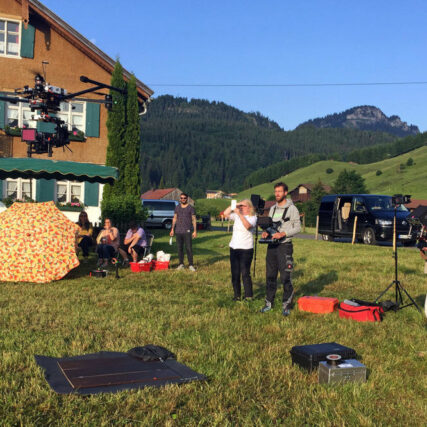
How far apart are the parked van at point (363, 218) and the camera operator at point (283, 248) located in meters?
12.1

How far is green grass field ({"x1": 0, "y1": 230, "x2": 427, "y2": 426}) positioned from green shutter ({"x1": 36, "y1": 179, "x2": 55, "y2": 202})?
10930mm

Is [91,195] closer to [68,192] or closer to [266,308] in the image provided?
[68,192]

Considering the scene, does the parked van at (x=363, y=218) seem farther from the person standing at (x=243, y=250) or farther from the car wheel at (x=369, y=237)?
the person standing at (x=243, y=250)

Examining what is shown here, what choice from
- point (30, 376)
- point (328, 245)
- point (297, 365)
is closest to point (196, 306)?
point (297, 365)

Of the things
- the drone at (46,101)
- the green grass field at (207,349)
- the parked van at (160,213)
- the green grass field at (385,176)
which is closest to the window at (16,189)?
the drone at (46,101)

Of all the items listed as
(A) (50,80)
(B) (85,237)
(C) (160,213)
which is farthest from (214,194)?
(B) (85,237)

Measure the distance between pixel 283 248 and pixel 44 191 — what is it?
49.8ft

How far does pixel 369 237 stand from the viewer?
1988 centimetres

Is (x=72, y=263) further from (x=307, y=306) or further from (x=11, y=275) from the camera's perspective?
(x=307, y=306)

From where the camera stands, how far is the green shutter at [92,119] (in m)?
20.9

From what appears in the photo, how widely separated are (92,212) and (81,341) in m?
15.9

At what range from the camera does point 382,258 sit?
1452 cm

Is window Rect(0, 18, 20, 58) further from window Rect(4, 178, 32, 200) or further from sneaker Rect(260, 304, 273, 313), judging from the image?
sneaker Rect(260, 304, 273, 313)

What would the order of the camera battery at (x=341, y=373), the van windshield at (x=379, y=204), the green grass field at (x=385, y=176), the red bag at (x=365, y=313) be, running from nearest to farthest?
the camera battery at (x=341, y=373), the red bag at (x=365, y=313), the van windshield at (x=379, y=204), the green grass field at (x=385, y=176)
